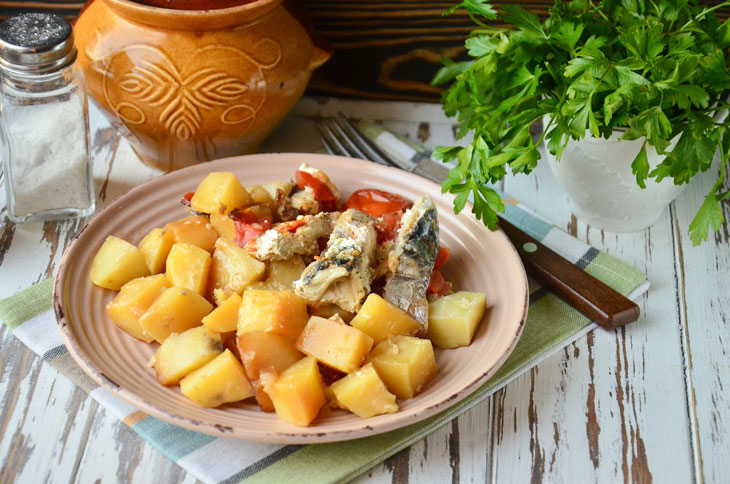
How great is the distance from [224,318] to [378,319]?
0.29 m

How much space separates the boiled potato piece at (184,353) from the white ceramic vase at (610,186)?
86cm

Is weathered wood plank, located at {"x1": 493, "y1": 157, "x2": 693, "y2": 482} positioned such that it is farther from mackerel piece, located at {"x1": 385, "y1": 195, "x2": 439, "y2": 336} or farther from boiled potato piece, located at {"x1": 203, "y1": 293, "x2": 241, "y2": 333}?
boiled potato piece, located at {"x1": 203, "y1": 293, "x2": 241, "y2": 333}

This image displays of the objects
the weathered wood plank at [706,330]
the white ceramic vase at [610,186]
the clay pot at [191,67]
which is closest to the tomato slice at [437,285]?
the white ceramic vase at [610,186]

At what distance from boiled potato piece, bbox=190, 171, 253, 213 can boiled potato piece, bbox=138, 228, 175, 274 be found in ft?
0.34

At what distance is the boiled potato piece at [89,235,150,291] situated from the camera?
162 centimetres

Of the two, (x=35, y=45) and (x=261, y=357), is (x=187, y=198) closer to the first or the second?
(x=35, y=45)

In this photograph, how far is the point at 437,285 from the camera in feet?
5.36

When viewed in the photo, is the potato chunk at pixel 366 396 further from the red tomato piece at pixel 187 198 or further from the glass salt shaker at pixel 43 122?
the glass salt shaker at pixel 43 122

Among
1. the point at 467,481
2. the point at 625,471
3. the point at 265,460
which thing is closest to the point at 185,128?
the point at 265,460

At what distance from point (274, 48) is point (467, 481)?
1.16 meters

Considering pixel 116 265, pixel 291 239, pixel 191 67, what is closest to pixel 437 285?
pixel 291 239

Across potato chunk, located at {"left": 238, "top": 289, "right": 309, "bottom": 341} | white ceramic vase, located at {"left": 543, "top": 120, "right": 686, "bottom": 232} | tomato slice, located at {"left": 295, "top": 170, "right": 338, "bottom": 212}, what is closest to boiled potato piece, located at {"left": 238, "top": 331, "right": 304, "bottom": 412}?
potato chunk, located at {"left": 238, "top": 289, "right": 309, "bottom": 341}

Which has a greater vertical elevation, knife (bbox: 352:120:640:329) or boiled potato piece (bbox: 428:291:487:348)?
boiled potato piece (bbox: 428:291:487:348)

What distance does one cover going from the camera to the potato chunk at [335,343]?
139 cm
